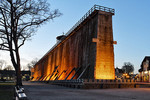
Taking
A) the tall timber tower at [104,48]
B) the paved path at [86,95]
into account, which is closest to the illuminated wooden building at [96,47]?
the tall timber tower at [104,48]

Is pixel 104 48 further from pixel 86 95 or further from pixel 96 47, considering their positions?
pixel 86 95

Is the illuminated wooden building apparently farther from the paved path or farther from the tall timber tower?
the paved path

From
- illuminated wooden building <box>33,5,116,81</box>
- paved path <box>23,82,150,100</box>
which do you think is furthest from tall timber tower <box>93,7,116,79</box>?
paved path <box>23,82,150,100</box>

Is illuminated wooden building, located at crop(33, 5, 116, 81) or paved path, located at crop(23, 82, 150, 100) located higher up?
illuminated wooden building, located at crop(33, 5, 116, 81)

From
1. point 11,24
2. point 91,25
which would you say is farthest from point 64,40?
point 11,24

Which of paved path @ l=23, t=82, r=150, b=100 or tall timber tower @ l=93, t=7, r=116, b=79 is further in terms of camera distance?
tall timber tower @ l=93, t=7, r=116, b=79

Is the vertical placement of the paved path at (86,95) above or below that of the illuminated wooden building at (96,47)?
below

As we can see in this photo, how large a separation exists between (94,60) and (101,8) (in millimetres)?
8431

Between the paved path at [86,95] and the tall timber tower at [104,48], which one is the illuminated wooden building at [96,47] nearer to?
the tall timber tower at [104,48]

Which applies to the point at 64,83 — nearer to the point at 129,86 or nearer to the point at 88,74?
the point at 88,74

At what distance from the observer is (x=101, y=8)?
26484mm

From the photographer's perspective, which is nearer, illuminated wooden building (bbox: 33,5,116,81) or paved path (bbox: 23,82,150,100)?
paved path (bbox: 23,82,150,100)

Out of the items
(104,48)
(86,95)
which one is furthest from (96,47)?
(86,95)

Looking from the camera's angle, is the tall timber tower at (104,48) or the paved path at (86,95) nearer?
the paved path at (86,95)
